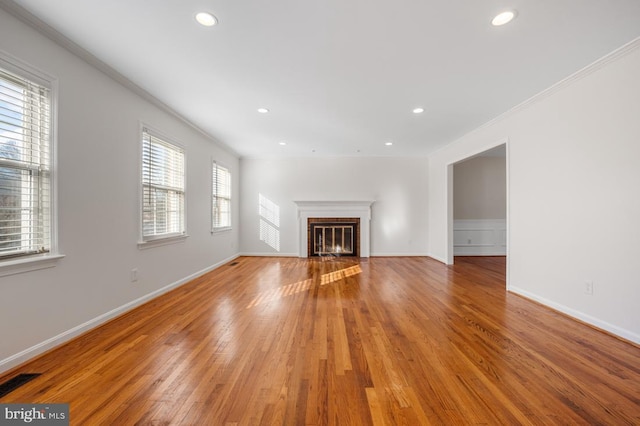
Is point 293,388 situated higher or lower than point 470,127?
lower

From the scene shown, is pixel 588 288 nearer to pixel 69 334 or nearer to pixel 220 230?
pixel 69 334

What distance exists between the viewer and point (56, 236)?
2.12m

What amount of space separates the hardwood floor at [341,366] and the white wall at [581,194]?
349mm

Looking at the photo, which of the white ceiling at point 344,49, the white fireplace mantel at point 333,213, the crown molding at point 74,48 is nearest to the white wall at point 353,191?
the white fireplace mantel at point 333,213

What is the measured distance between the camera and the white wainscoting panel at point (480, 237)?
6.60m

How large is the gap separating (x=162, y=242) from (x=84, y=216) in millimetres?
1173

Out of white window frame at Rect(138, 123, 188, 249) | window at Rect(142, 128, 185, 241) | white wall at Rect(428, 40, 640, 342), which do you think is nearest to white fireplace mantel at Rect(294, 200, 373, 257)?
white window frame at Rect(138, 123, 188, 249)

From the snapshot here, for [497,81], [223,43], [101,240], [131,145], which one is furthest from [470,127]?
[101,240]

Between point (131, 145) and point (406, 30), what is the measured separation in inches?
121

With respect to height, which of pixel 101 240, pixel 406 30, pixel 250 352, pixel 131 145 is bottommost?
pixel 250 352

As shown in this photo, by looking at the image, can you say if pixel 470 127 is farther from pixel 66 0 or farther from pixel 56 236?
pixel 56 236

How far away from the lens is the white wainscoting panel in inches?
260

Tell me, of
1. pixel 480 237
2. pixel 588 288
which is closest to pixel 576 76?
pixel 588 288

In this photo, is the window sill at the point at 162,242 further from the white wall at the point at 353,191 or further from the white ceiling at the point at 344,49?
the white wall at the point at 353,191
